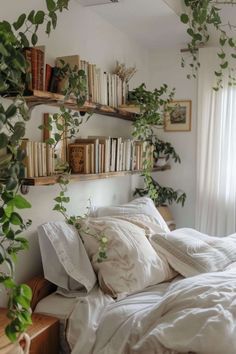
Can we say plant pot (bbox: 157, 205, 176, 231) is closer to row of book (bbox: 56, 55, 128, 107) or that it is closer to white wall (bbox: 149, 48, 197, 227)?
white wall (bbox: 149, 48, 197, 227)

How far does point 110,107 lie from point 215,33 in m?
1.56

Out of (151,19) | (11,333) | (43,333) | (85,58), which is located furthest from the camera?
(151,19)

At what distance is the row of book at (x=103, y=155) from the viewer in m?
2.43

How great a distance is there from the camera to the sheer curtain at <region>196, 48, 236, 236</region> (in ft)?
11.6

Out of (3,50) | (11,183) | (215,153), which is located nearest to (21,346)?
(11,183)

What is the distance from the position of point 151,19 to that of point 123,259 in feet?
6.08

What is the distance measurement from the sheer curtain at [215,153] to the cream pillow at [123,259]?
5.02ft

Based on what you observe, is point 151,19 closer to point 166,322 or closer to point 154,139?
point 154,139

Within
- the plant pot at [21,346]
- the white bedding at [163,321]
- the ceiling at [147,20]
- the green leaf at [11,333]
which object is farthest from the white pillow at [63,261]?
the ceiling at [147,20]

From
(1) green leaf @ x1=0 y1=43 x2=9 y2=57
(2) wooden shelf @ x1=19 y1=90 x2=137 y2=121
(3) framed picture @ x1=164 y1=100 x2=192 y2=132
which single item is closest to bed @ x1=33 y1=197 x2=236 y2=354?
(2) wooden shelf @ x1=19 y1=90 x2=137 y2=121

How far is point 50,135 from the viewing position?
7.45ft

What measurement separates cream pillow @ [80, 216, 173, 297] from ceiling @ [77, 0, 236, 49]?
1483mm

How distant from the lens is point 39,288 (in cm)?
201

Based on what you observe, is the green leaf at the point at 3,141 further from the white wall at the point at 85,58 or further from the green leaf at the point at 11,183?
the white wall at the point at 85,58
